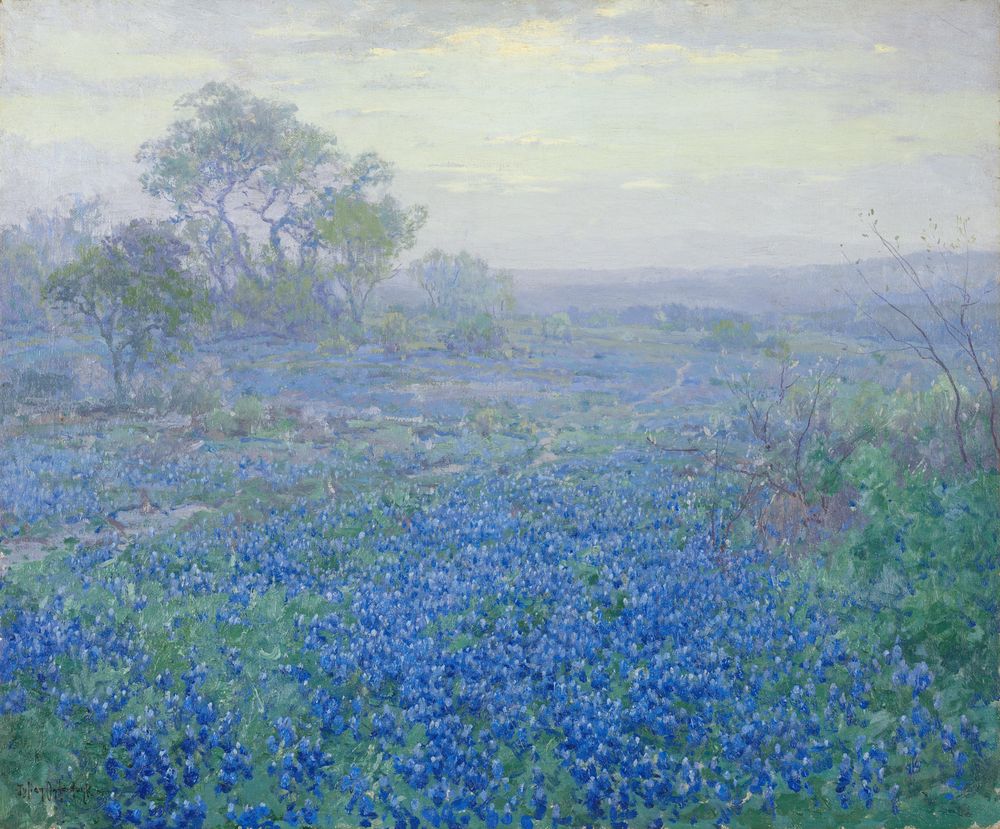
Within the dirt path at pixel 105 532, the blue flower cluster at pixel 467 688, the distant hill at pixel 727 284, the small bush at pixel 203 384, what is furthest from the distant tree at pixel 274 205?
the blue flower cluster at pixel 467 688

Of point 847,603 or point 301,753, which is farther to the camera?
point 847,603

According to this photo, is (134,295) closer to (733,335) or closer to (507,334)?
(507,334)

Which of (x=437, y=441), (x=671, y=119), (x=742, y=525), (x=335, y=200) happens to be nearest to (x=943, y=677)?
(x=742, y=525)

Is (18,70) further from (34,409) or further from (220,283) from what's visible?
(34,409)

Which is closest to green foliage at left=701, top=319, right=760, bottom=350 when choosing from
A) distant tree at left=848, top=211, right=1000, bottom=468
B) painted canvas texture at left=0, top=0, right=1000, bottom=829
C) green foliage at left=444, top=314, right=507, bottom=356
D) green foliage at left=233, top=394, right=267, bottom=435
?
painted canvas texture at left=0, top=0, right=1000, bottom=829

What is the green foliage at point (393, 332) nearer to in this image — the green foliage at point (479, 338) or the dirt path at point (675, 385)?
the green foliage at point (479, 338)
